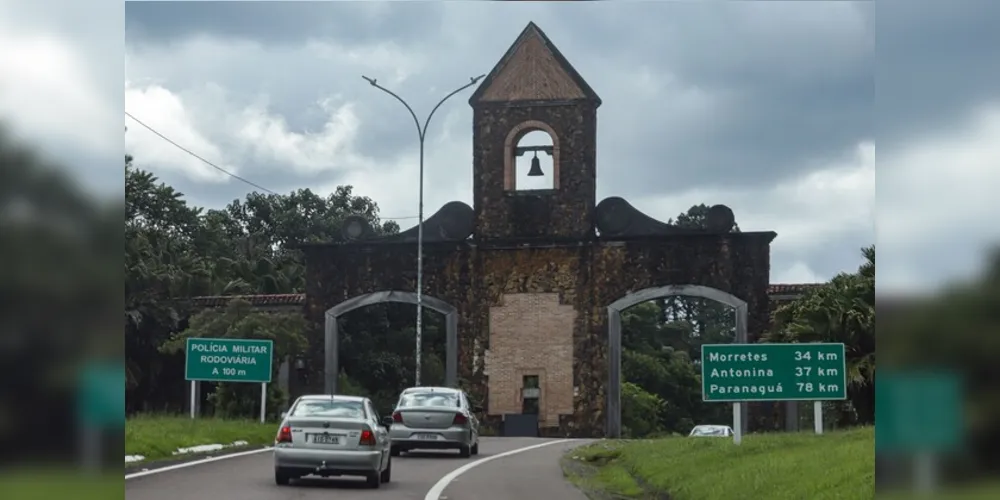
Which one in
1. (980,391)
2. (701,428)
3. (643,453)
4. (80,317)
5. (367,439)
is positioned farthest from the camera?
(701,428)

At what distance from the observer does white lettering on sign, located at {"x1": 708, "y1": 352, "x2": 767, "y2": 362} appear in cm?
1482

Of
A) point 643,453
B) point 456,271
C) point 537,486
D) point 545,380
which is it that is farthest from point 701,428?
point 537,486

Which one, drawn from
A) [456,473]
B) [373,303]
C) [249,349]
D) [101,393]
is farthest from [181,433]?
[101,393]

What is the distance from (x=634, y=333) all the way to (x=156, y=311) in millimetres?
24429

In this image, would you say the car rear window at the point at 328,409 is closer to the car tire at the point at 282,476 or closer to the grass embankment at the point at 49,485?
the car tire at the point at 282,476

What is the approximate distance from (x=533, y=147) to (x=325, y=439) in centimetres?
2035

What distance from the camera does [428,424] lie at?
20.6 metres

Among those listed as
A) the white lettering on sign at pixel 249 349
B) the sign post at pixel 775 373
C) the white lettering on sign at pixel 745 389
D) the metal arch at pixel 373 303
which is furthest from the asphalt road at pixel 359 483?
the metal arch at pixel 373 303

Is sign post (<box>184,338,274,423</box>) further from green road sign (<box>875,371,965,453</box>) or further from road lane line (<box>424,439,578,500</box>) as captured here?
green road sign (<box>875,371,965,453</box>)

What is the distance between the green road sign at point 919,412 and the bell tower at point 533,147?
94.4ft

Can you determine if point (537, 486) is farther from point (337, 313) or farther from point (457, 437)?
point (337, 313)

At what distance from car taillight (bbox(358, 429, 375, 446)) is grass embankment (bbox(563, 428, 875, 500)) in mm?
2723

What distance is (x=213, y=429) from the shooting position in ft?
74.2

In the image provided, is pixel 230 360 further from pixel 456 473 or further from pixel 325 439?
pixel 325 439
